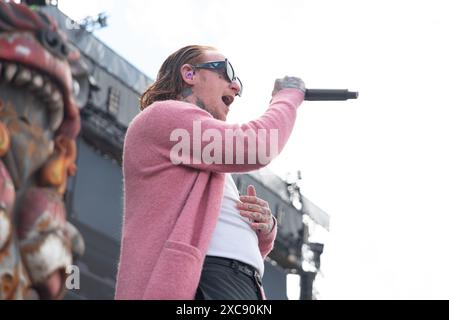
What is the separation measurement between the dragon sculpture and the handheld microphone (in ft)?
16.1

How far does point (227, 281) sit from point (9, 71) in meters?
5.58

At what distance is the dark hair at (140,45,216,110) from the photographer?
3963mm

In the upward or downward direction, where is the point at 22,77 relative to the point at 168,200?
upward

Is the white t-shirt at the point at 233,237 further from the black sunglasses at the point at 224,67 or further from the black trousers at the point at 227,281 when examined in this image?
the black sunglasses at the point at 224,67

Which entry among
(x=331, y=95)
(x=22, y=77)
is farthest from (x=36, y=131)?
(x=331, y=95)

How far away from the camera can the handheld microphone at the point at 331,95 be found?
12.4 ft

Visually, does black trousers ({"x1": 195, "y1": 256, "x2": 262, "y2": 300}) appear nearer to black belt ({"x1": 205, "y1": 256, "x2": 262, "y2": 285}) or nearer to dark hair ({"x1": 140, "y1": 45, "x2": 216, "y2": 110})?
black belt ({"x1": 205, "y1": 256, "x2": 262, "y2": 285})

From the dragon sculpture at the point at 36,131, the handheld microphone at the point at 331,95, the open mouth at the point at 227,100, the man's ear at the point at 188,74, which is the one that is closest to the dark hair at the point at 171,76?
the man's ear at the point at 188,74

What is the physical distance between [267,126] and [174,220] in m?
0.49

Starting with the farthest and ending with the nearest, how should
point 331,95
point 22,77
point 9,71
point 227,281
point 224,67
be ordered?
point 22,77 < point 9,71 < point 224,67 < point 331,95 < point 227,281

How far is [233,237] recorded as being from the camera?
351 centimetres

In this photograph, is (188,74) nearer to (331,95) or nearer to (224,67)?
(224,67)

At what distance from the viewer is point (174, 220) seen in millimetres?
3375
